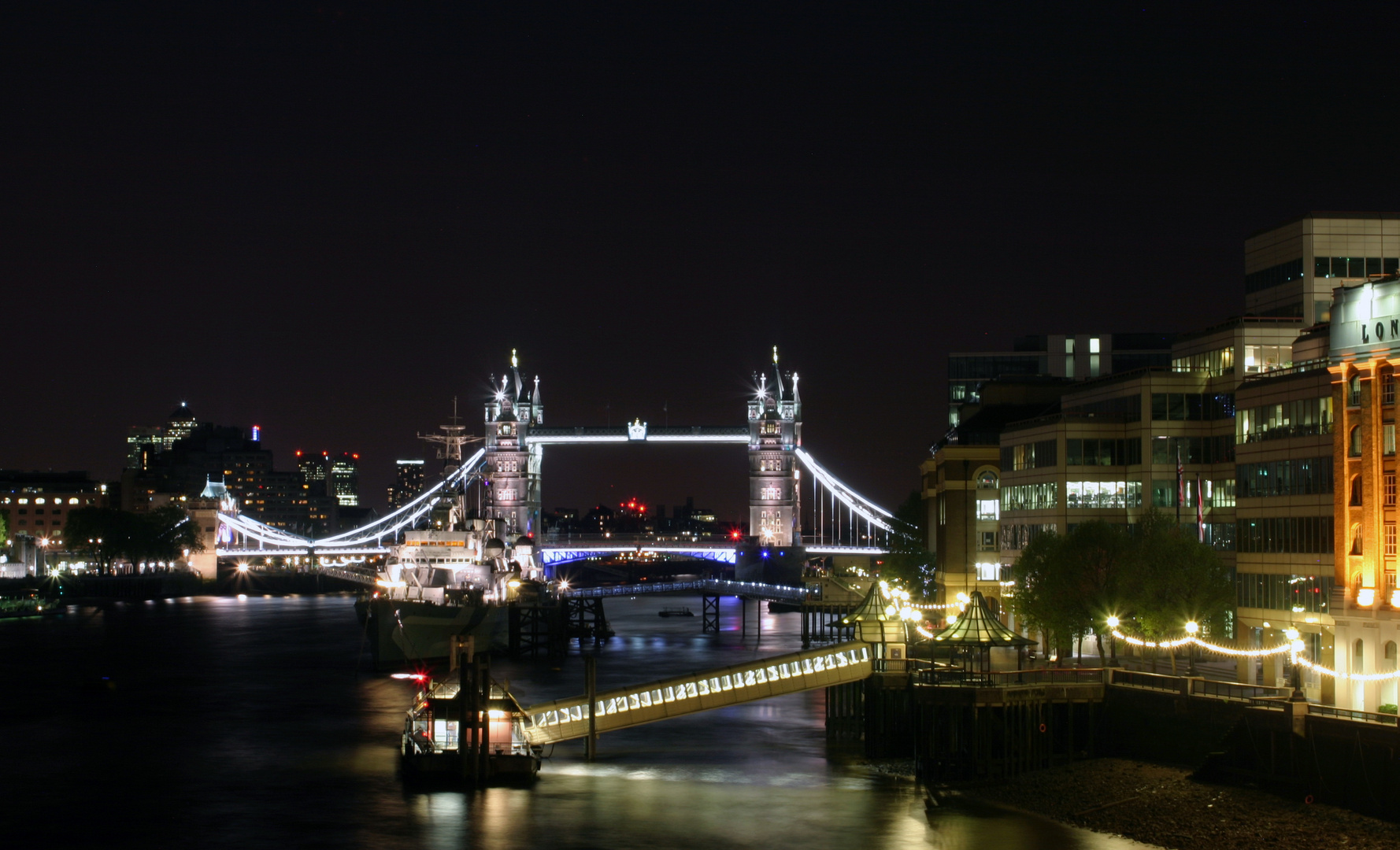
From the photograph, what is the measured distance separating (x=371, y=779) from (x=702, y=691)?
10.1 meters

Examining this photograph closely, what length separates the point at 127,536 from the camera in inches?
7185

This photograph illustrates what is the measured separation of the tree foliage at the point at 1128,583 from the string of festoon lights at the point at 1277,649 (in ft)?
1.98

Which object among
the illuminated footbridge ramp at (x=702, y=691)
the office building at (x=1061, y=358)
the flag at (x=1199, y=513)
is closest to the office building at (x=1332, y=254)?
the flag at (x=1199, y=513)

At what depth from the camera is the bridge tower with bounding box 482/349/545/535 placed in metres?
180

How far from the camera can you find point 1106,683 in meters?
45.5

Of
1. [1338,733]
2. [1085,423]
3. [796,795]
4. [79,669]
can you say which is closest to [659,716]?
[796,795]

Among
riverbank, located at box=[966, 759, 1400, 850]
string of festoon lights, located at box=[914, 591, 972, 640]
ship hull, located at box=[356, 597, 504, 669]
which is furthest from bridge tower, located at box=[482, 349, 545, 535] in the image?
riverbank, located at box=[966, 759, 1400, 850]

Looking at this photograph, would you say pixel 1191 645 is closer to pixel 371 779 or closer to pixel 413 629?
pixel 371 779

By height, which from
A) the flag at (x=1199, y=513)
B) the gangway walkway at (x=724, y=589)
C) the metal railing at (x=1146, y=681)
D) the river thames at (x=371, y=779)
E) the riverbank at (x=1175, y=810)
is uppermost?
the flag at (x=1199, y=513)

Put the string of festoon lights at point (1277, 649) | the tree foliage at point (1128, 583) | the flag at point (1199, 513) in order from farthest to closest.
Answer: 1. the flag at point (1199, 513)
2. the tree foliage at point (1128, 583)
3. the string of festoon lights at point (1277, 649)

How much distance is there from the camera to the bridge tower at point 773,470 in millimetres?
172375

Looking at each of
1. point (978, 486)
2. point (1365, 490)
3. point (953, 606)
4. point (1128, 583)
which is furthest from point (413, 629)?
point (1365, 490)

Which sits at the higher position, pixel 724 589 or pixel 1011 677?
pixel 1011 677

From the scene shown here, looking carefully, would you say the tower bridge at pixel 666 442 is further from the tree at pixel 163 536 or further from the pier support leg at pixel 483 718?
the pier support leg at pixel 483 718
